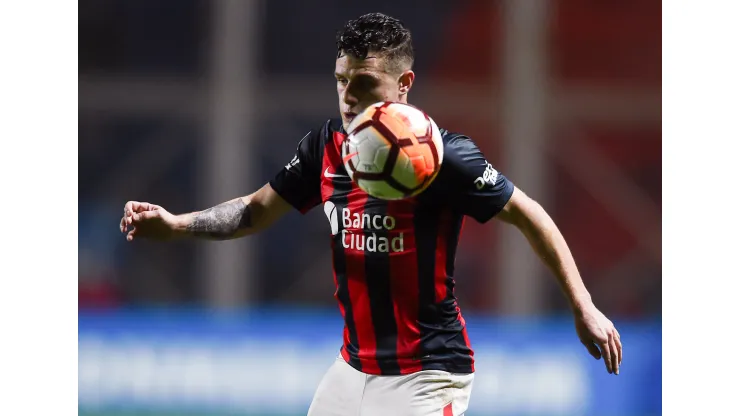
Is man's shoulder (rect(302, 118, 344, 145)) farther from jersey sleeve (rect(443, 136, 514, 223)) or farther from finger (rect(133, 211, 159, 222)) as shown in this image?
finger (rect(133, 211, 159, 222))

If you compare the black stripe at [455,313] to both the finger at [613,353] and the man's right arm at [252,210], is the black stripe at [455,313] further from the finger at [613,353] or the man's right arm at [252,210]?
the man's right arm at [252,210]

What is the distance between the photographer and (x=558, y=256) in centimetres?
324

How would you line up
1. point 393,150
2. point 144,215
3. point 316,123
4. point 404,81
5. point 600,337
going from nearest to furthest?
point 393,150, point 600,337, point 404,81, point 144,215, point 316,123

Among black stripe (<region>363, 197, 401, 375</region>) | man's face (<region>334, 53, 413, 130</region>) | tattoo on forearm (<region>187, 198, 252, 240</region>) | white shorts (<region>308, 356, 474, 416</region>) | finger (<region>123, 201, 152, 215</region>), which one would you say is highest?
man's face (<region>334, 53, 413, 130</region>)

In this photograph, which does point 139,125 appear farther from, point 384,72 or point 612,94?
point 384,72

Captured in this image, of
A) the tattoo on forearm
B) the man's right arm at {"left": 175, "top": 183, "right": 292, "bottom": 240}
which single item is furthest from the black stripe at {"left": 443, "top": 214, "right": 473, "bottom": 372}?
the tattoo on forearm

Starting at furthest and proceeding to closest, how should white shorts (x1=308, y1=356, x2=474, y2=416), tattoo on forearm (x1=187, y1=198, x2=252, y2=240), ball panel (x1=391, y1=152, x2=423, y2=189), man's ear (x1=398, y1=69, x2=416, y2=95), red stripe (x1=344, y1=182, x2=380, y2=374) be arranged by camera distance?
tattoo on forearm (x1=187, y1=198, x2=252, y2=240), man's ear (x1=398, y1=69, x2=416, y2=95), red stripe (x1=344, y1=182, x2=380, y2=374), white shorts (x1=308, y1=356, x2=474, y2=416), ball panel (x1=391, y1=152, x2=423, y2=189)

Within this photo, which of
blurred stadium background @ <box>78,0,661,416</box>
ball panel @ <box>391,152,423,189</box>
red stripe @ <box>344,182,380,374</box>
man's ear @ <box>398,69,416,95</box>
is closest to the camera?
ball panel @ <box>391,152,423,189</box>

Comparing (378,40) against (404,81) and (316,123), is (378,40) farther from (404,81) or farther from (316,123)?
(316,123)

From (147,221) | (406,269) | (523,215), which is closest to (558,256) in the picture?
(523,215)

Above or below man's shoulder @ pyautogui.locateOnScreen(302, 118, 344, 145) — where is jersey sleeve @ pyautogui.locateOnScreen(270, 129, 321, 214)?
below

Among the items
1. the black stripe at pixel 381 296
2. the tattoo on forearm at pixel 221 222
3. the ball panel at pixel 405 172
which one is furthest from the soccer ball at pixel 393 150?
the tattoo on forearm at pixel 221 222

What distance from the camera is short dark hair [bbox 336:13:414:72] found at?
10.7 ft

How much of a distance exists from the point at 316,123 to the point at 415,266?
7053mm
